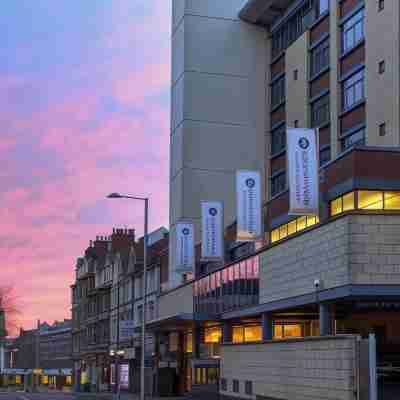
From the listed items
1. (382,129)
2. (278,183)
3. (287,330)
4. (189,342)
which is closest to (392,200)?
(287,330)

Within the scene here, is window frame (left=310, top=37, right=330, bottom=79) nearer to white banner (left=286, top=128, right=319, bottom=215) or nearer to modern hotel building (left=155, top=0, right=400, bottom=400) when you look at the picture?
modern hotel building (left=155, top=0, right=400, bottom=400)

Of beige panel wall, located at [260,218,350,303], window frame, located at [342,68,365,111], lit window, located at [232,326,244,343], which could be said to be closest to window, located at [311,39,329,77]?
window frame, located at [342,68,365,111]

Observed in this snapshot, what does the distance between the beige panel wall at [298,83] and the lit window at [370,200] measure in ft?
95.0

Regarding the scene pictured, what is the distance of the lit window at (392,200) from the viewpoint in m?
37.2

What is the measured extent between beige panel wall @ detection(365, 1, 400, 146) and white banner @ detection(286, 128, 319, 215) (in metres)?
13.5

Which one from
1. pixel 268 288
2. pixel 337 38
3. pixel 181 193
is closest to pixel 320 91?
pixel 337 38

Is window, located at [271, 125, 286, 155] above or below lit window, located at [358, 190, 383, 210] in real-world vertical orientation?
above

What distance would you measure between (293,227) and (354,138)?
14781mm

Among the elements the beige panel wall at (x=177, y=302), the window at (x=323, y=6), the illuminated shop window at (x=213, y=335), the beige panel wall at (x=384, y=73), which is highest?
the window at (x=323, y=6)

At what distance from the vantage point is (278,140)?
75500mm

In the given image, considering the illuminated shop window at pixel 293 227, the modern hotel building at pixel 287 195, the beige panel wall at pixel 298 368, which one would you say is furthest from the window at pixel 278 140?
the beige panel wall at pixel 298 368

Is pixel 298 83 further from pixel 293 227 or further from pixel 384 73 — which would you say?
pixel 293 227

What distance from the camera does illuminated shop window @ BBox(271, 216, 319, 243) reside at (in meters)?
41.9

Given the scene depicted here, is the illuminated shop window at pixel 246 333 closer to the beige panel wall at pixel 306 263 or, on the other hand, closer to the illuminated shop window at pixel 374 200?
the beige panel wall at pixel 306 263
